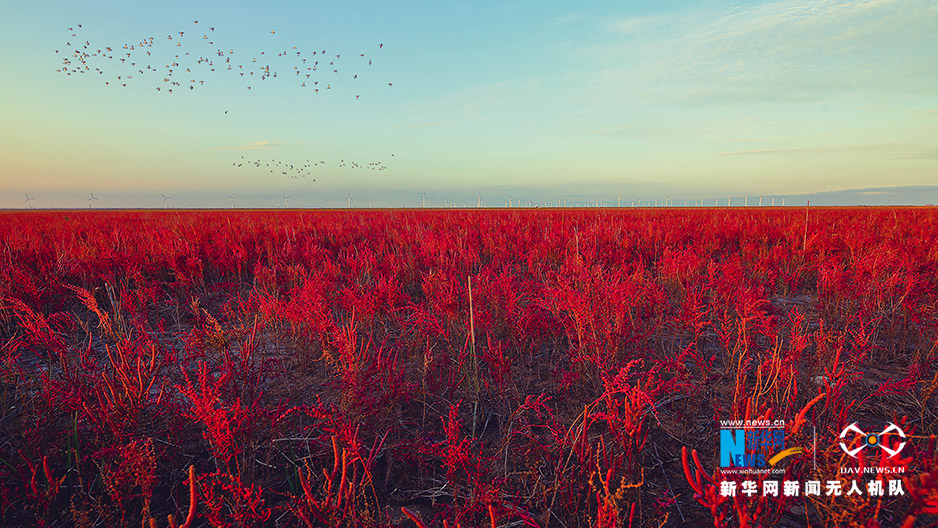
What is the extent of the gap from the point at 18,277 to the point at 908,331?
863 cm

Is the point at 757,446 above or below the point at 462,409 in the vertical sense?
above

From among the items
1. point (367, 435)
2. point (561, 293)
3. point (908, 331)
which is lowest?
point (367, 435)

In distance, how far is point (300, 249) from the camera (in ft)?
21.8

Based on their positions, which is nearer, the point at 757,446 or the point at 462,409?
the point at 757,446

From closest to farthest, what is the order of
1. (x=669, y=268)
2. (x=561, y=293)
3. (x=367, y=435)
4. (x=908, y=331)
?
(x=367, y=435), (x=561, y=293), (x=908, y=331), (x=669, y=268)

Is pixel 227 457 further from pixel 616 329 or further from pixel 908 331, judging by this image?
pixel 908 331

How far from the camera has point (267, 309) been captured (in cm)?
321

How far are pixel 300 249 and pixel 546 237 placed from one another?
4439 mm

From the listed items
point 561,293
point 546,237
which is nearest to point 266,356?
point 561,293

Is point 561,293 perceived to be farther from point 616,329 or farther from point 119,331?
point 119,331

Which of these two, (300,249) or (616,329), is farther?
(300,249)

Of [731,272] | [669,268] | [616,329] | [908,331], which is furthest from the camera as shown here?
[669,268]

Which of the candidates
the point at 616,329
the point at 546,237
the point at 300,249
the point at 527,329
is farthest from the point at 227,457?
the point at 546,237

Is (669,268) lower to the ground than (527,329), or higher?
higher
